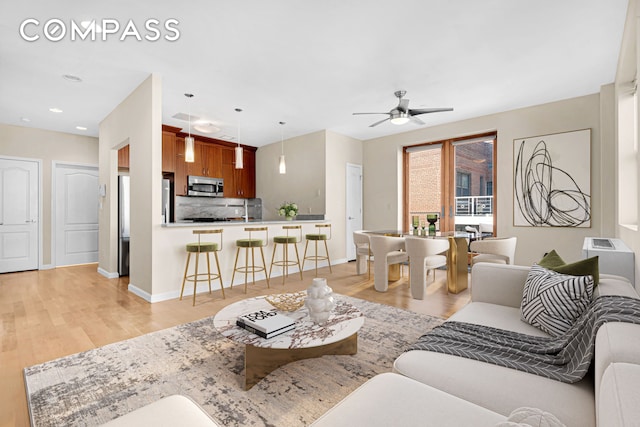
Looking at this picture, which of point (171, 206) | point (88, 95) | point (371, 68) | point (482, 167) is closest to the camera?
point (371, 68)

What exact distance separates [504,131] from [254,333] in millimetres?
5025

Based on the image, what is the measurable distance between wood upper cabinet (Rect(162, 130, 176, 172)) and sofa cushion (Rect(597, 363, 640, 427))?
252 inches

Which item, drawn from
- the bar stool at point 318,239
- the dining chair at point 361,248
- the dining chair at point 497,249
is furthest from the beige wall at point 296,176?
the dining chair at point 497,249

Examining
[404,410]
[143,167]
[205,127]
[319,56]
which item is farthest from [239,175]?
[404,410]

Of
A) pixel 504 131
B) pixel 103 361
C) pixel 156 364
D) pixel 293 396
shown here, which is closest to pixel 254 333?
pixel 293 396

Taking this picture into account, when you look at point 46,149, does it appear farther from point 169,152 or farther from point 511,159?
point 511,159

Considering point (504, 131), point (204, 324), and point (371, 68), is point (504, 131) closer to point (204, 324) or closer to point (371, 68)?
point (371, 68)

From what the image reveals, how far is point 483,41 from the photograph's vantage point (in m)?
2.87

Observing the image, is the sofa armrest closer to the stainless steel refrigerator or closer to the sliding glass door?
the sliding glass door

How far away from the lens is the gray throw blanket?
1.12 m

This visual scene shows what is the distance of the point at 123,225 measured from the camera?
16.1ft

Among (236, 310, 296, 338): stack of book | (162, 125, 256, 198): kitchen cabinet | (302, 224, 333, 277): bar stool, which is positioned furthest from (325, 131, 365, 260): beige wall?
(236, 310, 296, 338): stack of book

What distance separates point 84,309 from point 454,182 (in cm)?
589

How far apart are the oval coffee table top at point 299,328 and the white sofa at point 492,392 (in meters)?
0.52
